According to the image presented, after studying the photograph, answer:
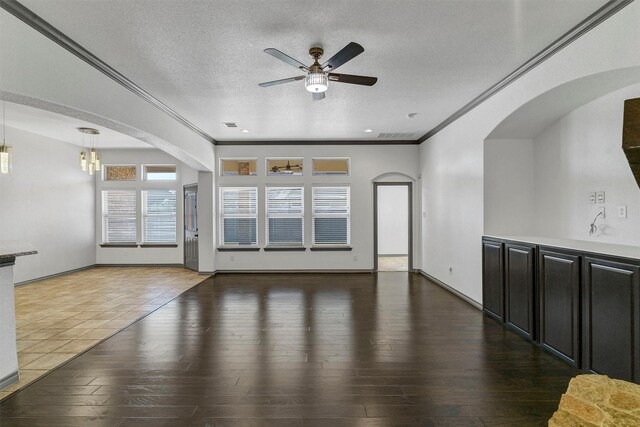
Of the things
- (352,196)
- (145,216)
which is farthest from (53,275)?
(352,196)

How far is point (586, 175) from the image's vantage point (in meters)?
3.40

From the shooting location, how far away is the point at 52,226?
6820 mm

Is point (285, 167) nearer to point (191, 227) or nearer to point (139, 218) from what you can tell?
point (191, 227)

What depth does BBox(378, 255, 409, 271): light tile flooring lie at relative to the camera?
7.75 m

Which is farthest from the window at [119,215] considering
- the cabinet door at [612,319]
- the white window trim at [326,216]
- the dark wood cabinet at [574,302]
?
the cabinet door at [612,319]

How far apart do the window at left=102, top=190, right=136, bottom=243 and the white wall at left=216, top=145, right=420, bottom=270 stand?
2.69 metres

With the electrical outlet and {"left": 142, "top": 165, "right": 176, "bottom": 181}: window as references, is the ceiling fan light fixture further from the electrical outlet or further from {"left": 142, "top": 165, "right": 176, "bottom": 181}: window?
{"left": 142, "top": 165, "right": 176, "bottom": 181}: window

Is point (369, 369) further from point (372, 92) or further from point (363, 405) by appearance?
point (372, 92)

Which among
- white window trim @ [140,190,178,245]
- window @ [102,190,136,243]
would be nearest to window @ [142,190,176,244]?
white window trim @ [140,190,178,245]

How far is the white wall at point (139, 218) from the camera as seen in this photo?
803 cm

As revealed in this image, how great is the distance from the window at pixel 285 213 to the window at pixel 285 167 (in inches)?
14.2

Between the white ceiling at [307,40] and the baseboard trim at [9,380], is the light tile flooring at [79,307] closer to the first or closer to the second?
the baseboard trim at [9,380]

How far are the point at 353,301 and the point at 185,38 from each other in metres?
3.96

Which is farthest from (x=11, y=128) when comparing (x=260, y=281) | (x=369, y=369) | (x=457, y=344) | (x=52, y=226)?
(x=457, y=344)
